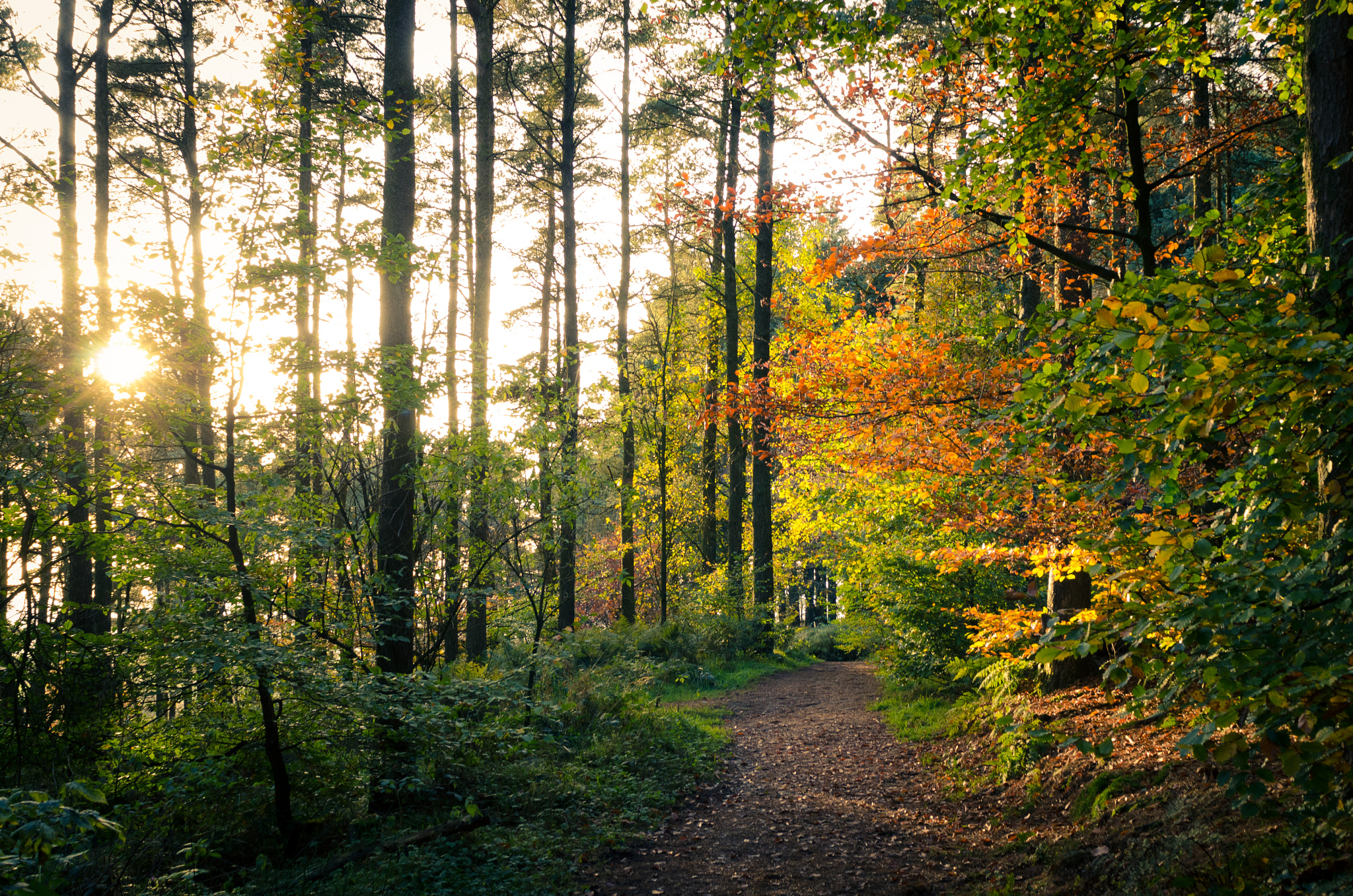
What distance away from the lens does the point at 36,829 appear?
199 cm

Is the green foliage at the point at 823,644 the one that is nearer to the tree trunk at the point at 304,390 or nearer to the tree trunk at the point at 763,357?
the tree trunk at the point at 763,357

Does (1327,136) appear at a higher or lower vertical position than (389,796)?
higher

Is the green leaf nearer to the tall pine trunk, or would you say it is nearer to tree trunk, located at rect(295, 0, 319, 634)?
tree trunk, located at rect(295, 0, 319, 634)

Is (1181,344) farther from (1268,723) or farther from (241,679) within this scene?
(241,679)

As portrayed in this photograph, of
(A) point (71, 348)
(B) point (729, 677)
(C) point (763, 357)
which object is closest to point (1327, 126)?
(A) point (71, 348)

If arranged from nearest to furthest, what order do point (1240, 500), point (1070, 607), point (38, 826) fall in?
point (38, 826)
point (1240, 500)
point (1070, 607)

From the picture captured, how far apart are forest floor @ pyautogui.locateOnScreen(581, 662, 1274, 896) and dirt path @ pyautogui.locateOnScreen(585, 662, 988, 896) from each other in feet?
0.05

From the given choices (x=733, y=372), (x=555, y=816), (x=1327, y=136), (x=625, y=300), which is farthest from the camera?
(x=625, y=300)

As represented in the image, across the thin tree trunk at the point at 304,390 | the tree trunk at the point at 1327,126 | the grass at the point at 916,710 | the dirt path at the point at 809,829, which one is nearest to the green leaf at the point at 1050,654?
the tree trunk at the point at 1327,126

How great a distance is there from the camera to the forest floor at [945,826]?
376 cm

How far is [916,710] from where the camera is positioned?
370 inches

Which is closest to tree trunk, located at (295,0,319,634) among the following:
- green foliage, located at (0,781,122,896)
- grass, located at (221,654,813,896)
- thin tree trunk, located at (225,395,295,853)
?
thin tree trunk, located at (225,395,295,853)

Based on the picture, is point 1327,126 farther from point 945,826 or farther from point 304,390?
point 304,390

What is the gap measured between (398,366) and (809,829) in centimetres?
529
